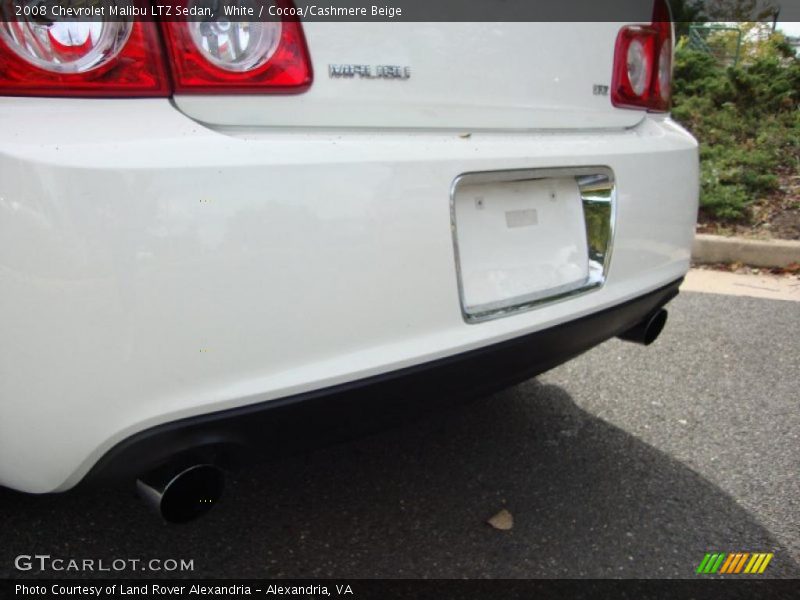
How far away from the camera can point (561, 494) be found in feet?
6.44

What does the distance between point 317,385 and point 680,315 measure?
285 cm

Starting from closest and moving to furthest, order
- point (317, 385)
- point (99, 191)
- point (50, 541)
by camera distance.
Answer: point (99, 191) < point (317, 385) < point (50, 541)

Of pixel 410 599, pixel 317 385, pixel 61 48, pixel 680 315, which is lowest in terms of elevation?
pixel 680 315

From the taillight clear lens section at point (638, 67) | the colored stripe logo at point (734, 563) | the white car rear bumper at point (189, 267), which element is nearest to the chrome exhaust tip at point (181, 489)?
the white car rear bumper at point (189, 267)

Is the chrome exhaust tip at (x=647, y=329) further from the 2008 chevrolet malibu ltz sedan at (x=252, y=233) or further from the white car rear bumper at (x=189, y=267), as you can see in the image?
the white car rear bumper at (x=189, y=267)

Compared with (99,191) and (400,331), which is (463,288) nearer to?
(400,331)

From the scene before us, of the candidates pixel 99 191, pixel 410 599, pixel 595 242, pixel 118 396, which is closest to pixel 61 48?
pixel 99 191

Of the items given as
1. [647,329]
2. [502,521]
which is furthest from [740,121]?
[502,521]

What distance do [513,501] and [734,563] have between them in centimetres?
56

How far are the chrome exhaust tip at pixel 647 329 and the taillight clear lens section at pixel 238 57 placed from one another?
4.07 ft

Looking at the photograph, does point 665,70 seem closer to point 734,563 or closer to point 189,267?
point 734,563

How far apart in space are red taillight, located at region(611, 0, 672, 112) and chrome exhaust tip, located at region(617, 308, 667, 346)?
0.57m

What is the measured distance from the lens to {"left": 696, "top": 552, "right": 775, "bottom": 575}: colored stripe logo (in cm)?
167
